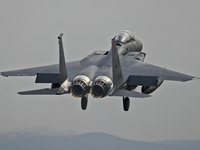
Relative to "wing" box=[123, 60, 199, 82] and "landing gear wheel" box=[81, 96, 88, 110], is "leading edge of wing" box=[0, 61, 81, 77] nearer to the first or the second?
"landing gear wheel" box=[81, 96, 88, 110]

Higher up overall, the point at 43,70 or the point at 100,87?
the point at 100,87

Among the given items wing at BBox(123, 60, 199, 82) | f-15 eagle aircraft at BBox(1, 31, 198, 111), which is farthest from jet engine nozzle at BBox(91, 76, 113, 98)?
wing at BBox(123, 60, 199, 82)

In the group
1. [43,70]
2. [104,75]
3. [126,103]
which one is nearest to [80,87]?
[104,75]

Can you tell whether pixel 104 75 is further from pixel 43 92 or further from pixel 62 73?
pixel 43 92

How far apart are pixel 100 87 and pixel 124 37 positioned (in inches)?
494

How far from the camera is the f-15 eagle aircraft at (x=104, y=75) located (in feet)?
152

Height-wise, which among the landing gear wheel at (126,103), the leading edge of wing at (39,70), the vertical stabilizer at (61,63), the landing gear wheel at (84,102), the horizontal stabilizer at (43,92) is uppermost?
the vertical stabilizer at (61,63)

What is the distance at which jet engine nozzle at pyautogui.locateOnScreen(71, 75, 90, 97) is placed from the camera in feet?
154

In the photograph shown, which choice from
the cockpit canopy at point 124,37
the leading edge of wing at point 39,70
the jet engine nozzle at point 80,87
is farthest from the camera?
the cockpit canopy at point 124,37

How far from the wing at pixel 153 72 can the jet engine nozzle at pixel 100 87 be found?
370cm

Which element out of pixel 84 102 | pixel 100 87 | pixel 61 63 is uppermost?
pixel 61 63

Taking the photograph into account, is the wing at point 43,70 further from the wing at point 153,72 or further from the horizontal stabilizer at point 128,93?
the horizontal stabilizer at point 128,93

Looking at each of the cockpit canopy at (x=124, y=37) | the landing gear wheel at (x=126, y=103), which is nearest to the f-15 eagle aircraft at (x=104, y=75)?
the landing gear wheel at (x=126, y=103)

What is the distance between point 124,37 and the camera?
58.3 metres
